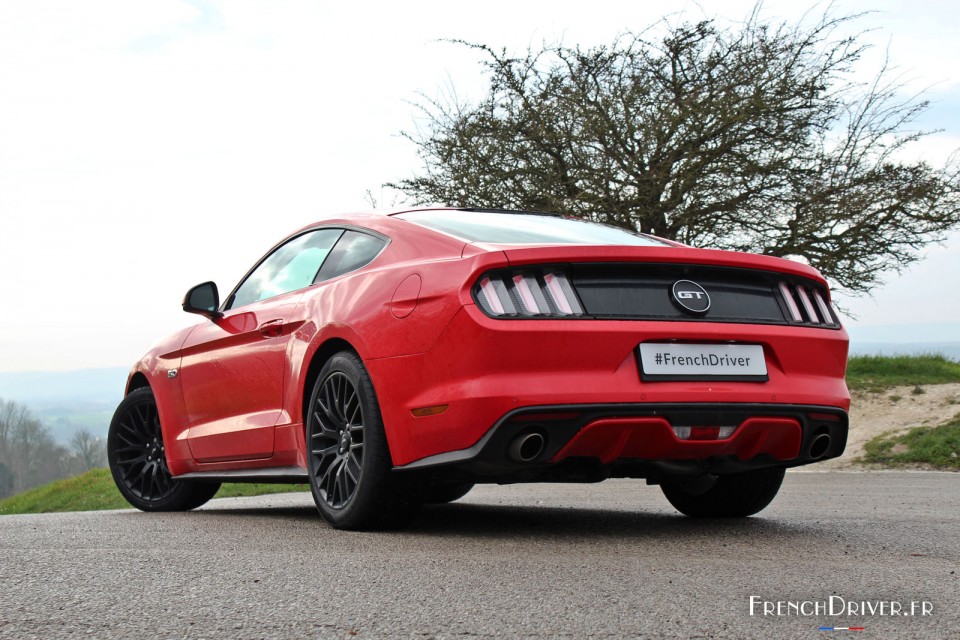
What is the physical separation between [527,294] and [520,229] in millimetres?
873

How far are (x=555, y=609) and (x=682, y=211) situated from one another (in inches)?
672

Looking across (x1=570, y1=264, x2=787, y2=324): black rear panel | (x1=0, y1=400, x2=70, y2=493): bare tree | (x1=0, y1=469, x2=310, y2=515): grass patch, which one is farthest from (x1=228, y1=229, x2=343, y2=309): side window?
(x1=0, y1=400, x2=70, y2=493): bare tree

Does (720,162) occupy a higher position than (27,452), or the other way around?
(720,162)

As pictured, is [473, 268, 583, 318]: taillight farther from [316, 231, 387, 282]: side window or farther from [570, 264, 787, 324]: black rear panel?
[316, 231, 387, 282]: side window

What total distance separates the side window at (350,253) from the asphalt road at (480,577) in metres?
1.24

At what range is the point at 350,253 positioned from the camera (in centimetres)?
538

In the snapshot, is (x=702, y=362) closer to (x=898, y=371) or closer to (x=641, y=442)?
(x=641, y=442)

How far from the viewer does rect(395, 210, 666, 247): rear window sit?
4848 mm

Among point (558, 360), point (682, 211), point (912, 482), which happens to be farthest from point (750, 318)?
point (682, 211)

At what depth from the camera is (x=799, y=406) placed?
4.63 metres

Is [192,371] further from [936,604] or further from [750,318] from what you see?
[936,604]

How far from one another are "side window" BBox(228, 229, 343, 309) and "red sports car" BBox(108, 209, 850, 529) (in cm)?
3

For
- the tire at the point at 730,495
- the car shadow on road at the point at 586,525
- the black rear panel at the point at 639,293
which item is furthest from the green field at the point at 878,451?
the black rear panel at the point at 639,293

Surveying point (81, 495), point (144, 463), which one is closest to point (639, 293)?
point (144, 463)
